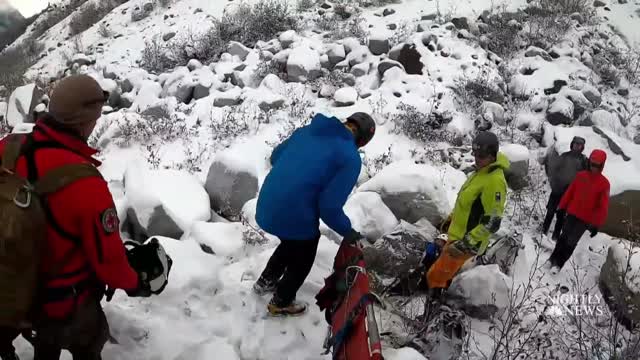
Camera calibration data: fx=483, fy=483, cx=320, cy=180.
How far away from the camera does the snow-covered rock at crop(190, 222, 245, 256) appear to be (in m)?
4.34

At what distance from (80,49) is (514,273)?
11.5 m

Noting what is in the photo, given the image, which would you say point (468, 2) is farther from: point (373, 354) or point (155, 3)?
point (373, 354)

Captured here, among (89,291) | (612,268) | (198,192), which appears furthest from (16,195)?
(612,268)

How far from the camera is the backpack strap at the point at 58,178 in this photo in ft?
6.54

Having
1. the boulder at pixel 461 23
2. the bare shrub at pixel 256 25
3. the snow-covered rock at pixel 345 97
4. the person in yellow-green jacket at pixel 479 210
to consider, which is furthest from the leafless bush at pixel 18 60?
the person in yellow-green jacket at pixel 479 210

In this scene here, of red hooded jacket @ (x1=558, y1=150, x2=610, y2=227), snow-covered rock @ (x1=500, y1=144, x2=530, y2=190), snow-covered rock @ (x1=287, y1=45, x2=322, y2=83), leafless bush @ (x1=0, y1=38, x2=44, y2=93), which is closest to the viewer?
red hooded jacket @ (x1=558, y1=150, x2=610, y2=227)

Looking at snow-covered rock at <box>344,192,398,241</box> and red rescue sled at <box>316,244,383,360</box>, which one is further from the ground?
red rescue sled at <box>316,244,383,360</box>

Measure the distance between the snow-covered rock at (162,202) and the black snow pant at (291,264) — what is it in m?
1.33

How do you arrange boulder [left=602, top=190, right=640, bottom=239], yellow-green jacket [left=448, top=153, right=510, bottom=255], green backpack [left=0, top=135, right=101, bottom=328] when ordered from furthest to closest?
boulder [left=602, top=190, right=640, bottom=239], yellow-green jacket [left=448, top=153, right=510, bottom=255], green backpack [left=0, top=135, right=101, bottom=328]

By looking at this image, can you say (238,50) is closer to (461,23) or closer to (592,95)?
(461,23)

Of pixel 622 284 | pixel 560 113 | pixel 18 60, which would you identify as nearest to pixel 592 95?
pixel 560 113

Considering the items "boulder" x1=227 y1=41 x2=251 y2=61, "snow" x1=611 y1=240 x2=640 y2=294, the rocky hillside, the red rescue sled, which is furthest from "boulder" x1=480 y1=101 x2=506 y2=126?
the red rescue sled

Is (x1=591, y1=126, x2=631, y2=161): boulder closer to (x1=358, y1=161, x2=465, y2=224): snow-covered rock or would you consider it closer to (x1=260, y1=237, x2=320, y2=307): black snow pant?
(x1=358, y1=161, x2=465, y2=224): snow-covered rock

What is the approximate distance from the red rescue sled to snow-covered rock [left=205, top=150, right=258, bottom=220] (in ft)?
8.15
